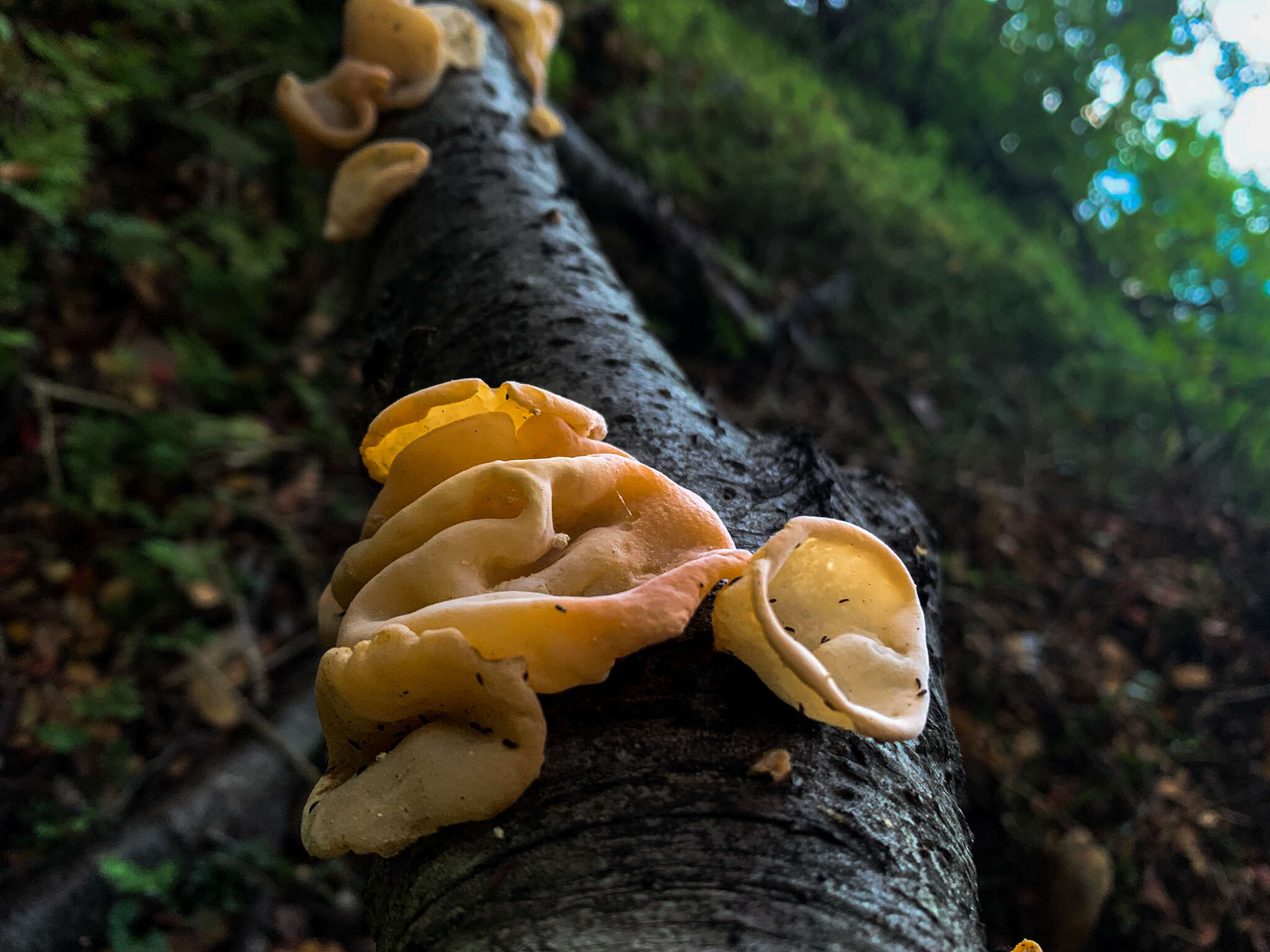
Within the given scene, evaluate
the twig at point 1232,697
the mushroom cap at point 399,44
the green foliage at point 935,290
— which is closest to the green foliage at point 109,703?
the mushroom cap at point 399,44

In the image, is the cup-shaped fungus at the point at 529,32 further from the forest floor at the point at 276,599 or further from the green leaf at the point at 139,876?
the green leaf at the point at 139,876

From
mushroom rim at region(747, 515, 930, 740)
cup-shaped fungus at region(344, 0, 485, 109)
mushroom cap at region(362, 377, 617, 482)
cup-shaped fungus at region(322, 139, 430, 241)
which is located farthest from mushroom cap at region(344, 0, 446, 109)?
mushroom rim at region(747, 515, 930, 740)

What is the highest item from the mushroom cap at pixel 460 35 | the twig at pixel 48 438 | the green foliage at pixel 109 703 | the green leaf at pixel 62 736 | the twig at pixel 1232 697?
the mushroom cap at pixel 460 35

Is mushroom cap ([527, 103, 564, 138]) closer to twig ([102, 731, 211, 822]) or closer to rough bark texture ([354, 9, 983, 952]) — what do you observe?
rough bark texture ([354, 9, 983, 952])

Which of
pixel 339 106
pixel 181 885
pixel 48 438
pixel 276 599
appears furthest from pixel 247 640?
pixel 339 106

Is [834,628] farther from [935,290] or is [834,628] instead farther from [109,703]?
[935,290]
